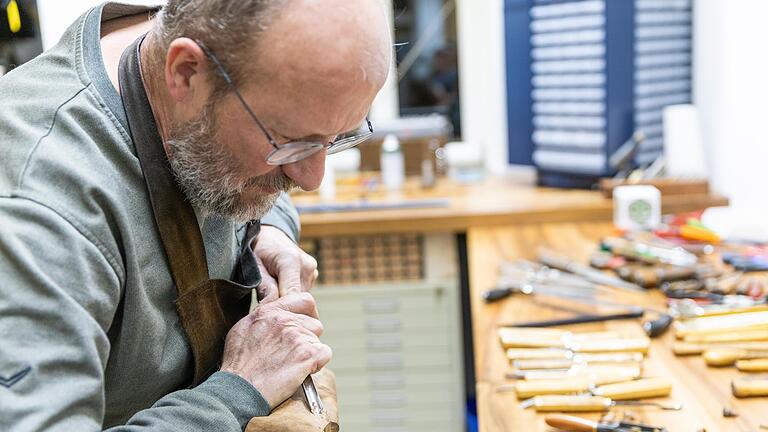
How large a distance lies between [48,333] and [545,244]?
1989 mm

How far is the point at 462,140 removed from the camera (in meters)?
4.16

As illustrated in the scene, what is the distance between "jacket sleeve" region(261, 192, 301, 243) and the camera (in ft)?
5.67

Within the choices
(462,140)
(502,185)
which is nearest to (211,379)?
(502,185)

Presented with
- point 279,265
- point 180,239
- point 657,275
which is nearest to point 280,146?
point 180,239

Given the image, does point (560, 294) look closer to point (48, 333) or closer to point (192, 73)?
point (192, 73)

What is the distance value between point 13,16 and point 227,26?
178cm

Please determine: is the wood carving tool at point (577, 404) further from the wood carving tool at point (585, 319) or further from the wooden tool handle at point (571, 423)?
the wood carving tool at point (585, 319)

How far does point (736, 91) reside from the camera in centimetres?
290

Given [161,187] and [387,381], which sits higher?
[161,187]

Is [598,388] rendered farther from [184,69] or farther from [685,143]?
[685,143]

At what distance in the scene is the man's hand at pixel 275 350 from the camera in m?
1.23

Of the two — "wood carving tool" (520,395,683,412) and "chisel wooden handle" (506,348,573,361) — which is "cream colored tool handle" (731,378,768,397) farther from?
"chisel wooden handle" (506,348,573,361)

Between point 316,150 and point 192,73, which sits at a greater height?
point 192,73

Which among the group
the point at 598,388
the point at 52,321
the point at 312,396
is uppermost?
the point at 52,321
